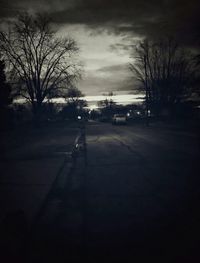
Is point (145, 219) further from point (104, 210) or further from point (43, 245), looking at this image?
point (43, 245)

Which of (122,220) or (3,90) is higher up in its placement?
(3,90)

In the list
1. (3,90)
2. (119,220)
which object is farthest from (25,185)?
(3,90)

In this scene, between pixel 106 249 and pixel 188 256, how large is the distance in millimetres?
Result: 1056

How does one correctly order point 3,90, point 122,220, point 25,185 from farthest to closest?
point 3,90 → point 25,185 → point 122,220

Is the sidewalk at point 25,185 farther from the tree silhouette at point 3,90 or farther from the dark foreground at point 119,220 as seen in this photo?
the tree silhouette at point 3,90

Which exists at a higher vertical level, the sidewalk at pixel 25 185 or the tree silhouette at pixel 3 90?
the tree silhouette at pixel 3 90

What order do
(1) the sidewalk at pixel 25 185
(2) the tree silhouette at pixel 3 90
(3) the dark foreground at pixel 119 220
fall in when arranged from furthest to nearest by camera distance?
(2) the tree silhouette at pixel 3 90 → (1) the sidewalk at pixel 25 185 → (3) the dark foreground at pixel 119 220

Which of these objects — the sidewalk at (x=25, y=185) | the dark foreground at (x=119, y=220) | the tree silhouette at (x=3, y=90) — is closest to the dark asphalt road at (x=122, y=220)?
the dark foreground at (x=119, y=220)

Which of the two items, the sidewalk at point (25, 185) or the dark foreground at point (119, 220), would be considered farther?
the sidewalk at point (25, 185)

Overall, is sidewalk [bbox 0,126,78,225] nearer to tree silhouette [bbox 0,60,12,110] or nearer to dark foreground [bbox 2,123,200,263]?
dark foreground [bbox 2,123,200,263]

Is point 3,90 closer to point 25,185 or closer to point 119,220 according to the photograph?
point 25,185

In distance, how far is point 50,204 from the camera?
6707mm

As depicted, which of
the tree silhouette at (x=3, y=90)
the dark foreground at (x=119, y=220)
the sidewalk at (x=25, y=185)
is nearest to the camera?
the dark foreground at (x=119, y=220)

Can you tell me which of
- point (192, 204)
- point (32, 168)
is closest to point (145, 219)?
point (192, 204)
